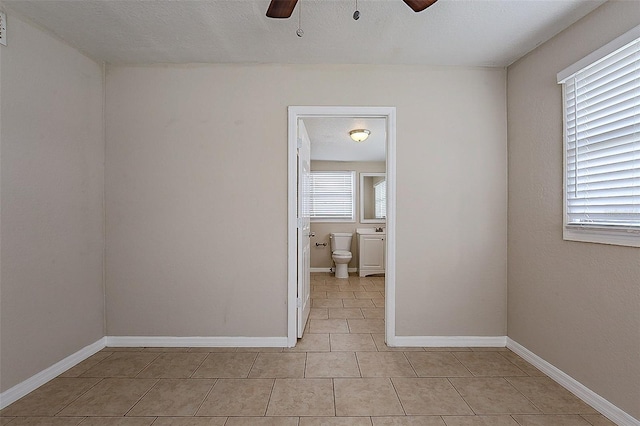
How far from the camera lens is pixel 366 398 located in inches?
85.6

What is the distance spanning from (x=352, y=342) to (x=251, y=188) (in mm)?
1649

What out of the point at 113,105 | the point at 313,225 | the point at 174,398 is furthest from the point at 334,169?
the point at 174,398

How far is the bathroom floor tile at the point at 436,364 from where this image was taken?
2.52m

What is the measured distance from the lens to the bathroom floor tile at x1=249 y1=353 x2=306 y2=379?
8.20 feet

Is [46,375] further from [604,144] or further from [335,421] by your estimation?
[604,144]

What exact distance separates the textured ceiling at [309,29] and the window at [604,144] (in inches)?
16.2

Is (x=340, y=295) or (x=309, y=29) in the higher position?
(x=309, y=29)

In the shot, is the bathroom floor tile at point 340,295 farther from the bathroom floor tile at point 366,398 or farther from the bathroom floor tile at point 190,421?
the bathroom floor tile at point 190,421

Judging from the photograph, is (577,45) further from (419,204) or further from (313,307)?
(313,307)

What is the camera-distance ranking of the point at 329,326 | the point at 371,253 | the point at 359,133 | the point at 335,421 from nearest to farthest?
1. the point at 335,421
2. the point at 329,326
3. the point at 359,133
4. the point at 371,253

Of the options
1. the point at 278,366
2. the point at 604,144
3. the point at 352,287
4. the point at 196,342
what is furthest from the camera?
the point at 352,287

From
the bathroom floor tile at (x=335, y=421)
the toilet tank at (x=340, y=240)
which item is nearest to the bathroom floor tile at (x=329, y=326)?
the bathroom floor tile at (x=335, y=421)

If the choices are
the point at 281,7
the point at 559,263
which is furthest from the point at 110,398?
the point at 559,263

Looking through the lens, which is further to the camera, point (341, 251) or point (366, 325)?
point (341, 251)
